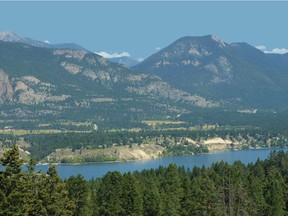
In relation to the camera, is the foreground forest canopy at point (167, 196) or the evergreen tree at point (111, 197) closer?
the foreground forest canopy at point (167, 196)

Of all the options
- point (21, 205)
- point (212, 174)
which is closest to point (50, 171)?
point (21, 205)

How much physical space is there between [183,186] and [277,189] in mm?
12616

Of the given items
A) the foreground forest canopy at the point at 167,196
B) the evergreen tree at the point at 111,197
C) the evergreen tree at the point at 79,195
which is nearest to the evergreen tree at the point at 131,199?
the foreground forest canopy at the point at 167,196

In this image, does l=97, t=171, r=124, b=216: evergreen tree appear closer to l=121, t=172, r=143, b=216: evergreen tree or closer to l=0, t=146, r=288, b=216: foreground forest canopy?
l=0, t=146, r=288, b=216: foreground forest canopy

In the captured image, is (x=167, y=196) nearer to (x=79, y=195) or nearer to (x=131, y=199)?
(x=131, y=199)

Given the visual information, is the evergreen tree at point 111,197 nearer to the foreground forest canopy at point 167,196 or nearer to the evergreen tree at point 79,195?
the foreground forest canopy at point 167,196

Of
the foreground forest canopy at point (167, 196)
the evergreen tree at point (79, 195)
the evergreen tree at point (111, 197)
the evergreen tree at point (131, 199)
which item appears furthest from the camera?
the evergreen tree at point (79, 195)

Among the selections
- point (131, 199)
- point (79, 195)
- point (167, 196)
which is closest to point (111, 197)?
point (131, 199)

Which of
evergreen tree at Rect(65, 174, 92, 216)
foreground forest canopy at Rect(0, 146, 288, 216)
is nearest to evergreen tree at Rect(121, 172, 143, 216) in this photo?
foreground forest canopy at Rect(0, 146, 288, 216)

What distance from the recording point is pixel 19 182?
43.1 metres

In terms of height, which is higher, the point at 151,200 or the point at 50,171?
the point at 50,171

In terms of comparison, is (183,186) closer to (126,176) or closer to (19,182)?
(126,176)

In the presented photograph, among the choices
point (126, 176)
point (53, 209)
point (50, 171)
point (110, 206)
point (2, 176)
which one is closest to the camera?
point (2, 176)

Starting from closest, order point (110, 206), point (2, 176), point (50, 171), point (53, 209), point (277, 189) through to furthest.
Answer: point (2, 176), point (53, 209), point (50, 171), point (110, 206), point (277, 189)
